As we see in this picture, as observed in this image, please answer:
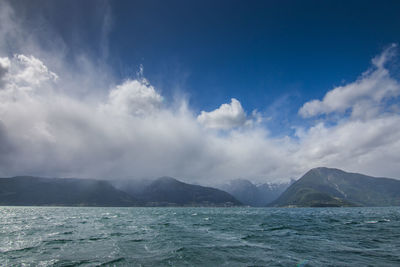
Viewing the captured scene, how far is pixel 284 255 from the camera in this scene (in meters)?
27.2

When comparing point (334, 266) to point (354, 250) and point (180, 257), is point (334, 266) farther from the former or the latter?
point (180, 257)

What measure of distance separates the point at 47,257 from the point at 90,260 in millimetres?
5760

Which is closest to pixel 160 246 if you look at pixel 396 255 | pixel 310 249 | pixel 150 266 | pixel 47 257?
pixel 150 266

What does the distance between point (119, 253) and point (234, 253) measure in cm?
1476

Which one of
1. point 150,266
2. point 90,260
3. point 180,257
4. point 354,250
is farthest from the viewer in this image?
point 354,250

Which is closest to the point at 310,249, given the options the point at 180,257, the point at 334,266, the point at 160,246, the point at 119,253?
the point at 334,266

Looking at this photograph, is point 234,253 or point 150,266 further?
point 234,253

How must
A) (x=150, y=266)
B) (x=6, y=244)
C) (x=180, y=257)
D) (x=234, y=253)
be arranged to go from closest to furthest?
(x=150, y=266) → (x=180, y=257) → (x=234, y=253) → (x=6, y=244)

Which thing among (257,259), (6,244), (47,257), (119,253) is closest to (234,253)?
(257,259)

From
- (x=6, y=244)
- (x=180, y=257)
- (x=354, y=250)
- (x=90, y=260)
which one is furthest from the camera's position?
(x=6, y=244)

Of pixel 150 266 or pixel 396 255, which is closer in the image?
pixel 150 266

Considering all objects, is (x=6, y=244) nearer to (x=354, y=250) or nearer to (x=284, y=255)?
(x=284, y=255)

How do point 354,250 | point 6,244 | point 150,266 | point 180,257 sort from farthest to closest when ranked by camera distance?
point 6,244
point 354,250
point 180,257
point 150,266

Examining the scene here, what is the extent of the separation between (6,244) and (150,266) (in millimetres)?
26496
